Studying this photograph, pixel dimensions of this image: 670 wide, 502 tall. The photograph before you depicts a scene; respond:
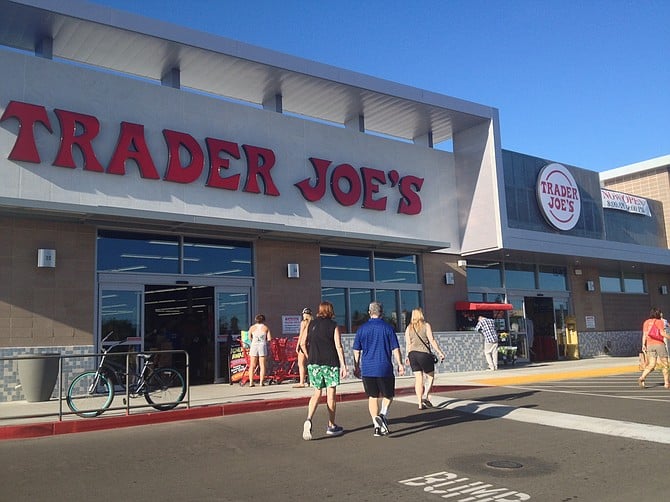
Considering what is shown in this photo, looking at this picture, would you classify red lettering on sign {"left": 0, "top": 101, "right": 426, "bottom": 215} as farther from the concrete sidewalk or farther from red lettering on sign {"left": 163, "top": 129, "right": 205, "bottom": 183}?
the concrete sidewalk

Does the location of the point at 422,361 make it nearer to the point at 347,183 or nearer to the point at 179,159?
the point at 179,159

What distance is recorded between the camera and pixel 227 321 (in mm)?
15664

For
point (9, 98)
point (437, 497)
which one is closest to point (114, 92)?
point (9, 98)

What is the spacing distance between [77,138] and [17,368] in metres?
4.95

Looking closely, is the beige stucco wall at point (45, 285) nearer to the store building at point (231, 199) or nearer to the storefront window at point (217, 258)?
the store building at point (231, 199)

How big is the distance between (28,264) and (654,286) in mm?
25967

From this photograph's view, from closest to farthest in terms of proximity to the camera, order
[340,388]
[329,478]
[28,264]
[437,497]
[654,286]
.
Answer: [437,497] < [329,478] < [28,264] < [340,388] < [654,286]

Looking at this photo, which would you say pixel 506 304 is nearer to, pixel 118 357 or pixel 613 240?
pixel 613 240

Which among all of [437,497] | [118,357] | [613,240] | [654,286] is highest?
[613,240]

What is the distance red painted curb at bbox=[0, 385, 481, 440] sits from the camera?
29.1ft

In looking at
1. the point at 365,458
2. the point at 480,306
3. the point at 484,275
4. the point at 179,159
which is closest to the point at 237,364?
the point at 179,159

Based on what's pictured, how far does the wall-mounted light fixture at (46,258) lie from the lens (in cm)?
1280

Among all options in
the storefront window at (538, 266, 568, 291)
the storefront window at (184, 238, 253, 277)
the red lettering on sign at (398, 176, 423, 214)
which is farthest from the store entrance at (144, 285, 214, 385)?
the storefront window at (538, 266, 568, 291)

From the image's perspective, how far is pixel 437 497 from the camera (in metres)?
5.47
